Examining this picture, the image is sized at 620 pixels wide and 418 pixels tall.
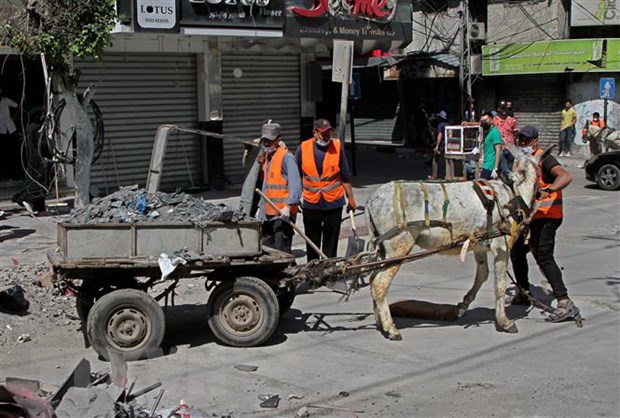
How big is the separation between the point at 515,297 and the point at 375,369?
9.44 feet

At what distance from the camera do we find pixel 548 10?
→ 27.7m

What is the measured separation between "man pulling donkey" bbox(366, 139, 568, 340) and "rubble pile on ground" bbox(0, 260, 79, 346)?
3103 mm

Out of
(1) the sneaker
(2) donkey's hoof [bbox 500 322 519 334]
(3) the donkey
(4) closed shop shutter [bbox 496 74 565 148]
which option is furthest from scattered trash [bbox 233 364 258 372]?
(4) closed shop shutter [bbox 496 74 565 148]

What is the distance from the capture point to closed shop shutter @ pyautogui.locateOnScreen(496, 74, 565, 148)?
27969 millimetres

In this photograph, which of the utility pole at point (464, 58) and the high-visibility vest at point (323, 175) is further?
the utility pole at point (464, 58)

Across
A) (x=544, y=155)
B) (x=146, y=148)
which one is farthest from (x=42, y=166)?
(x=544, y=155)

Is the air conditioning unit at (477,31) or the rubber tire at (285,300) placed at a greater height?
the air conditioning unit at (477,31)

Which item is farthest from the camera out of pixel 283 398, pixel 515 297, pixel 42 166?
pixel 42 166

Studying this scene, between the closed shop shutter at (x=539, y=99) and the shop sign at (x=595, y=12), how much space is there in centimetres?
178

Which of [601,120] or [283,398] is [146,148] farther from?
[601,120]

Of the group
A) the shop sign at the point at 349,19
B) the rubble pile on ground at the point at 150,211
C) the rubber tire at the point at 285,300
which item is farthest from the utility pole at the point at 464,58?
the rubble pile on ground at the point at 150,211

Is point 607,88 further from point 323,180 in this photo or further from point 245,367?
point 245,367

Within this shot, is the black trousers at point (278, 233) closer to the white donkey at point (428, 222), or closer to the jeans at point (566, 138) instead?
the white donkey at point (428, 222)

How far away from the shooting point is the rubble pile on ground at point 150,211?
7.69 meters
